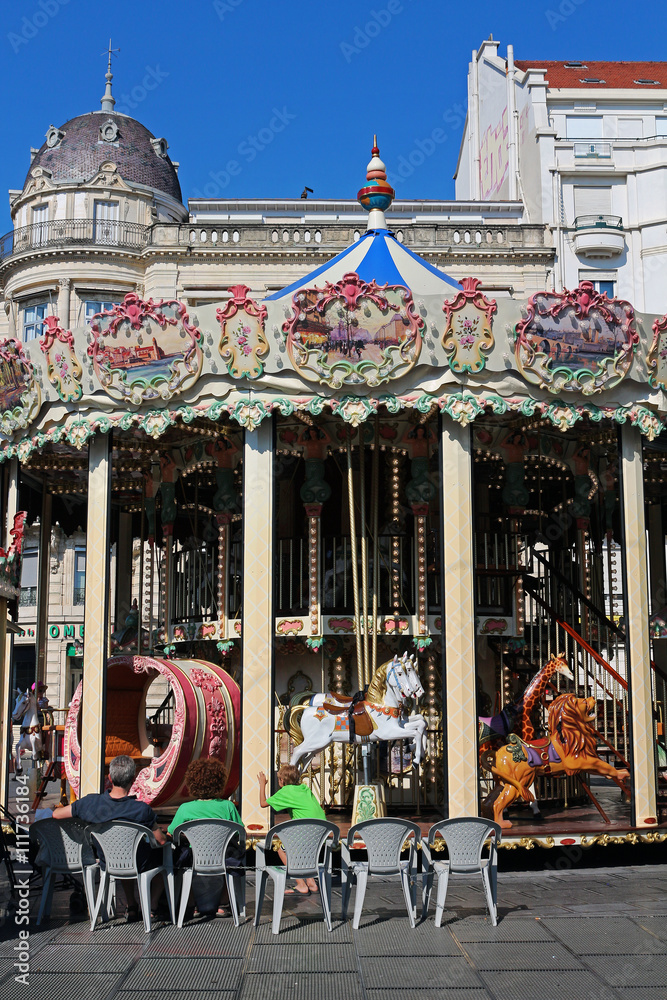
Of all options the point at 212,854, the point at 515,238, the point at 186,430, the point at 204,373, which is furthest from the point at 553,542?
the point at 515,238

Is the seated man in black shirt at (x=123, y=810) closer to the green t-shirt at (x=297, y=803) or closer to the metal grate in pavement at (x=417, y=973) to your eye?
the green t-shirt at (x=297, y=803)

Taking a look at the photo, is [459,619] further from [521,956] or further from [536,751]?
[521,956]

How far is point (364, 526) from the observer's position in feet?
41.3

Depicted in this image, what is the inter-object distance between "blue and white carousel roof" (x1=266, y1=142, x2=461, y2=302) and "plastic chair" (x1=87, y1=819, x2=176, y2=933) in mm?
7150

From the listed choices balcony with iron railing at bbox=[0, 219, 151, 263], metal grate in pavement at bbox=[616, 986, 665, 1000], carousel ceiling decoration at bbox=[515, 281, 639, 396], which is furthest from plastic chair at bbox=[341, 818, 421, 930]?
balcony with iron railing at bbox=[0, 219, 151, 263]

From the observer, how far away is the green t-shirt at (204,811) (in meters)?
8.29

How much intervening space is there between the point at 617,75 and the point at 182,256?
20800mm

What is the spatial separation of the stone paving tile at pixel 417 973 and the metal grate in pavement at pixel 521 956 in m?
0.18

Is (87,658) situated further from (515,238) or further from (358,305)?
(515,238)

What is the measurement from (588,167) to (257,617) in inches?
1081

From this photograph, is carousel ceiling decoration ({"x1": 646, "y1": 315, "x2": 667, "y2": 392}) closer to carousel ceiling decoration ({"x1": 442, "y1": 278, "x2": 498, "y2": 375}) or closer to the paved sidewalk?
carousel ceiling decoration ({"x1": 442, "y1": 278, "x2": 498, "y2": 375})

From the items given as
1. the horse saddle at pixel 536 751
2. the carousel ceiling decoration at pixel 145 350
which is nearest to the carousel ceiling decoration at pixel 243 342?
the carousel ceiling decoration at pixel 145 350

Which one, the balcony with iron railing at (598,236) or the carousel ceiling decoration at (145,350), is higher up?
the balcony with iron railing at (598,236)

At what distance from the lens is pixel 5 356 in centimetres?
1200
